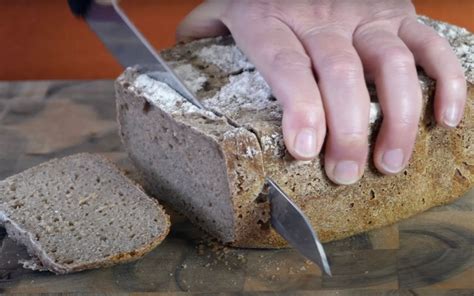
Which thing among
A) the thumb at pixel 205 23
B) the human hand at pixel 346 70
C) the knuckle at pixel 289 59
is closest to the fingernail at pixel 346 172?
the human hand at pixel 346 70

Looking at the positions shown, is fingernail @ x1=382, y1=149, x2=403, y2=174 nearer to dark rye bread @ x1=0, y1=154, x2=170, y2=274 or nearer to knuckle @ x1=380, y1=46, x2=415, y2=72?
knuckle @ x1=380, y1=46, x2=415, y2=72

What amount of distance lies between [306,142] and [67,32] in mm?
1579

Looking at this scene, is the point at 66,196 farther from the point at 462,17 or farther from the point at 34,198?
the point at 462,17

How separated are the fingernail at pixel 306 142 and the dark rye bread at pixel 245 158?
0.06 m

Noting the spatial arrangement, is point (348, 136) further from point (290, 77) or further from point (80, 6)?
point (80, 6)

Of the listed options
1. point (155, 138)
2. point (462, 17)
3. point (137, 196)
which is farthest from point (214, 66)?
point (462, 17)

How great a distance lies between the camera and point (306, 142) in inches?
74.0

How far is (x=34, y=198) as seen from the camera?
2197 mm

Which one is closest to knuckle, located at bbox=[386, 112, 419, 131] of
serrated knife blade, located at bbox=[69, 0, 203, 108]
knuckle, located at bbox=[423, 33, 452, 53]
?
knuckle, located at bbox=[423, 33, 452, 53]

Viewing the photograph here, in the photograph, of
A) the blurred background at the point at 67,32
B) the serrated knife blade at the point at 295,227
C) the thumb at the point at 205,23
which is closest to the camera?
the serrated knife blade at the point at 295,227

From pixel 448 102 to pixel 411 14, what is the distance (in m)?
0.32

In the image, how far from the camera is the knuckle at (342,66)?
1.96 m

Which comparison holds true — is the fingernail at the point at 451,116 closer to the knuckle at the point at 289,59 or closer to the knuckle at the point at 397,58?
the knuckle at the point at 397,58

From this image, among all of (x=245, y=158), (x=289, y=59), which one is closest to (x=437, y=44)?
(x=289, y=59)
